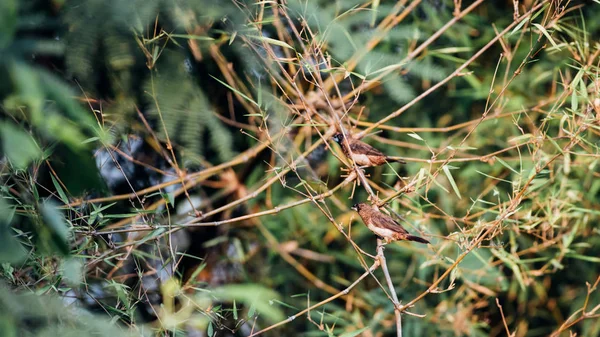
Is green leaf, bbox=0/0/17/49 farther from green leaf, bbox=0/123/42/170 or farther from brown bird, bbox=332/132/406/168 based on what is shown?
brown bird, bbox=332/132/406/168

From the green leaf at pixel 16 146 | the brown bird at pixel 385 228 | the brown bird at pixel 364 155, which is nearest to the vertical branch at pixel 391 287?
the brown bird at pixel 385 228

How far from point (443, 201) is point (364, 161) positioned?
48.8 inches

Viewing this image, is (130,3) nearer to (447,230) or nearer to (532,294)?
(447,230)

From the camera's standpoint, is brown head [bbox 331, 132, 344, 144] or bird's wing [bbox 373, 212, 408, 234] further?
brown head [bbox 331, 132, 344, 144]

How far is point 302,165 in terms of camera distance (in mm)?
2404

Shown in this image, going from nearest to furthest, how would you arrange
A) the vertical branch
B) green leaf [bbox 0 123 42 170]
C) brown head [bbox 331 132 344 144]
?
green leaf [bbox 0 123 42 170] → the vertical branch → brown head [bbox 331 132 344 144]

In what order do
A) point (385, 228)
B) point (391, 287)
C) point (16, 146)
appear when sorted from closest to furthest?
point (16, 146) < point (391, 287) < point (385, 228)

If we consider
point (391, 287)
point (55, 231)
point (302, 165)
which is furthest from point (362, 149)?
point (55, 231)

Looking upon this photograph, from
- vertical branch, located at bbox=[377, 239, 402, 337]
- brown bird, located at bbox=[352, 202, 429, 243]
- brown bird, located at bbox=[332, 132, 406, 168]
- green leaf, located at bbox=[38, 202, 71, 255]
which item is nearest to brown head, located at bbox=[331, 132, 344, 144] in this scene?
brown bird, located at bbox=[332, 132, 406, 168]

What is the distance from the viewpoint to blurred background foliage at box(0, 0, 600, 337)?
2.19 meters

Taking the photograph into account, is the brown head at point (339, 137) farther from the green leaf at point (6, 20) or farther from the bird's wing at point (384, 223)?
the green leaf at point (6, 20)

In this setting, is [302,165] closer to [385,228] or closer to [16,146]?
[385,228]

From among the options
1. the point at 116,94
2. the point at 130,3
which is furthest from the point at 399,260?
the point at 130,3

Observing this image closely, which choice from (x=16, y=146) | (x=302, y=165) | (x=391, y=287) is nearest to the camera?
(x=16, y=146)
